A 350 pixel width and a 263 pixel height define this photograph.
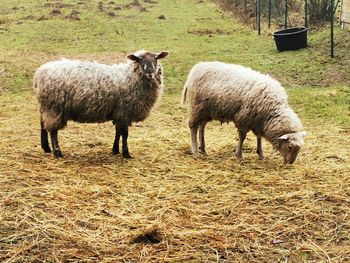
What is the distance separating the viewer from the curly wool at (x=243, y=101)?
24.1 ft

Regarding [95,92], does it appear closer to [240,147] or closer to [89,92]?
[89,92]

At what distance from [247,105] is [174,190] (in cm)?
206

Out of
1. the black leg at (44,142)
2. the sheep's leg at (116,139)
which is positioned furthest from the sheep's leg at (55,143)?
the sheep's leg at (116,139)

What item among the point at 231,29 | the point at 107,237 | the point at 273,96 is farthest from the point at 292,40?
the point at 107,237

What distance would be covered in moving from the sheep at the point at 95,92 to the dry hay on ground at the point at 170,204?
599 millimetres

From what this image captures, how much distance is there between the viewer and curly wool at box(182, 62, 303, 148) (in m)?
7.33

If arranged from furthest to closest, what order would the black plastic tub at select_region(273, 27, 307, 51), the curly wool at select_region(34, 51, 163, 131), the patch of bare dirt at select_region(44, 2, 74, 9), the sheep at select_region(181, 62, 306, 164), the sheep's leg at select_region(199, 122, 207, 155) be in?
1. the patch of bare dirt at select_region(44, 2, 74, 9)
2. the black plastic tub at select_region(273, 27, 307, 51)
3. the sheep's leg at select_region(199, 122, 207, 155)
4. the sheep at select_region(181, 62, 306, 164)
5. the curly wool at select_region(34, 51, 163, 131)

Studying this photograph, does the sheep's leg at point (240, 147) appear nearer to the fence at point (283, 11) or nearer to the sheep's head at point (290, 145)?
the sheep's head at point (290, 145)

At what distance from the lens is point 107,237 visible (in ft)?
15.1

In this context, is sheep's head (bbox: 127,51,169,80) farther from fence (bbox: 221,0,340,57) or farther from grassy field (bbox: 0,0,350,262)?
fence (bbox: 221,0,340,57)

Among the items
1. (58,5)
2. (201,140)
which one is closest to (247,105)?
(201,140)

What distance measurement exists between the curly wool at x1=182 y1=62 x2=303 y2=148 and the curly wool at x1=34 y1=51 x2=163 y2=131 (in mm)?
795

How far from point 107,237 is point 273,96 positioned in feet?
12.3

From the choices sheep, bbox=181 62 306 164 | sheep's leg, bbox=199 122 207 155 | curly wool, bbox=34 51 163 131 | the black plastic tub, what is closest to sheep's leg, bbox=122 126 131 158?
curly wool, bbox=34 51 163 131
